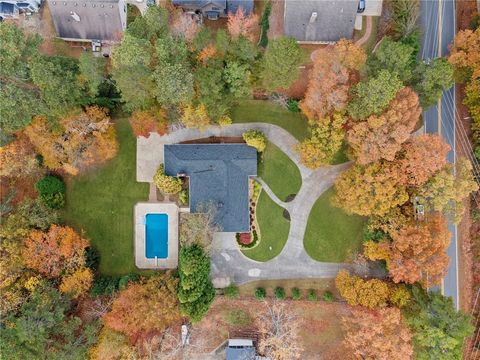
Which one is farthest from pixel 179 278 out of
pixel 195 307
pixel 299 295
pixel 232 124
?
pixel 232 124

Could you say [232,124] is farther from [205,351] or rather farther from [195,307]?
[205,351]

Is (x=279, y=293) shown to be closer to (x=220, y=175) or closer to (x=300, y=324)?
(x=300, y=324)

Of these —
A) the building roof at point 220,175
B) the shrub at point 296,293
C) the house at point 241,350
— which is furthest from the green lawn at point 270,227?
the house at point 241,350

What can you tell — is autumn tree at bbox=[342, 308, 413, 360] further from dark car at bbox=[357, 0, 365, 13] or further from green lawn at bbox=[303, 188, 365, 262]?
dark car at bbox=[357, 0, 365, 13]

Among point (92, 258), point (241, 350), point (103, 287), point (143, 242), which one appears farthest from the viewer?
point (143, 242)

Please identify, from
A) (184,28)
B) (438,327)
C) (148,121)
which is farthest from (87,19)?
(438,327)

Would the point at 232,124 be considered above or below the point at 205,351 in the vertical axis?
above

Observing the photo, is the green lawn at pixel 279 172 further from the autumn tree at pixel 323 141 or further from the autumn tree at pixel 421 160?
the autumn tree at pixel 421 160
